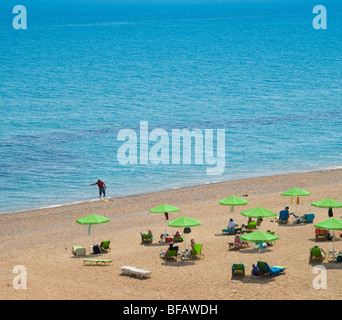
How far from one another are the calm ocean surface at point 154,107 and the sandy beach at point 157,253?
480 centimetres

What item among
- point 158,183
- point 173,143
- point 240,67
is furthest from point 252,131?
point 240,67

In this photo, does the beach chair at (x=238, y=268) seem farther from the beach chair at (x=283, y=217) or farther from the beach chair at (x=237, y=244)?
the beach chair at (x=283, y=217)

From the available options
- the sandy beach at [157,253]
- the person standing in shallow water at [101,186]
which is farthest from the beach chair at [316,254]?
the person standing in shallow water at [101,186]

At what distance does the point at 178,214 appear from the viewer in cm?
3303

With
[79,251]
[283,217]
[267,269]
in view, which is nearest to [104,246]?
[79,251]

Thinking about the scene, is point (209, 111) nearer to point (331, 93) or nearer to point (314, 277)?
point (331, 93)

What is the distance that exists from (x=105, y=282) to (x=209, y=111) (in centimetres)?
4760

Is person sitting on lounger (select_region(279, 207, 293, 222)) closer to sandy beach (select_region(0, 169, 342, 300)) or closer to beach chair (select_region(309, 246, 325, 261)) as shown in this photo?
sandy beach (select_region(0, 169, 342, 300))

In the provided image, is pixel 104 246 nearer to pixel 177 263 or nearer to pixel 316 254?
pixel 177 263

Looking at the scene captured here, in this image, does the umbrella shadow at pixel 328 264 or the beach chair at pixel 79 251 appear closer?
the umbrella shadow at pixel 328 264

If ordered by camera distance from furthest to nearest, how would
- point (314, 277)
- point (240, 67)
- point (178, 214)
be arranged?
point (240, 67) < point (178, 214) < point (314, 277)

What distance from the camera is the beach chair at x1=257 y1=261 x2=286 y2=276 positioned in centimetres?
2227

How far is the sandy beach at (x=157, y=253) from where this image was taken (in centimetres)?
2133

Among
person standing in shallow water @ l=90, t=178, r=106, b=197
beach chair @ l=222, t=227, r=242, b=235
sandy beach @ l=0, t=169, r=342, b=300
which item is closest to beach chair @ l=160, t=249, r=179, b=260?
sandy beach @ l=0, t=169, r=342, b=300
